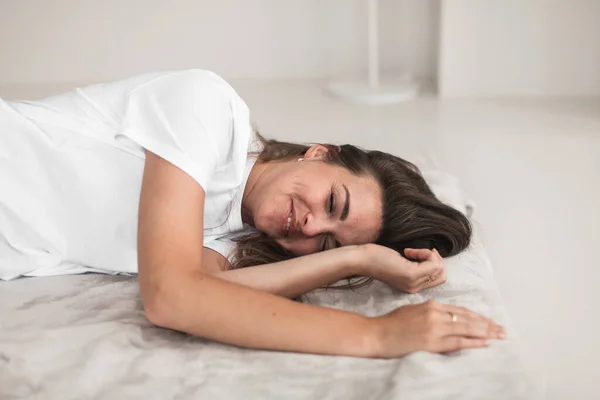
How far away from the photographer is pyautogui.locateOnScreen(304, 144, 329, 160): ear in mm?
1591

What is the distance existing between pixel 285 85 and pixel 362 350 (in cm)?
252

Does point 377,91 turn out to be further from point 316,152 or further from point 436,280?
point 436,280

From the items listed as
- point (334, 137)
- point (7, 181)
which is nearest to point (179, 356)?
point (7, 181)

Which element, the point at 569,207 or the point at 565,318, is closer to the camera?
the point at 565,318

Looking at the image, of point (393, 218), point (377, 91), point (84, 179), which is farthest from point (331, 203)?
point (377, 91)

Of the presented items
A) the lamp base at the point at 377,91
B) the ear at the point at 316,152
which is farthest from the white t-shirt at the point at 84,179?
the lamp base at the point at 377,91

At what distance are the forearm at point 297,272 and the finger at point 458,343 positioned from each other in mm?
257

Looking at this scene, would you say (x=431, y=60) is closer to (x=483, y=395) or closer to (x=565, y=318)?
(x=565, y=318)

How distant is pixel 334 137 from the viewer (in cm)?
291

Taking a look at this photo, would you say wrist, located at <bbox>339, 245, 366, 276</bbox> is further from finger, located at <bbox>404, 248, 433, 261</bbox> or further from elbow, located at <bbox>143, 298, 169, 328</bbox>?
elbow, located at <bbox>143, 298, 169, 328</bbox>

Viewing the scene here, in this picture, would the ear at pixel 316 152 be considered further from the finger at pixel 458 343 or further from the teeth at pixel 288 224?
the finger at pixel 458 343

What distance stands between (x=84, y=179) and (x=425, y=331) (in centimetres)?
72

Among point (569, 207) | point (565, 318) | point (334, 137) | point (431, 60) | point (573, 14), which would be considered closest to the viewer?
point (565, 318)

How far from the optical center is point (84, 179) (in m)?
1.52
